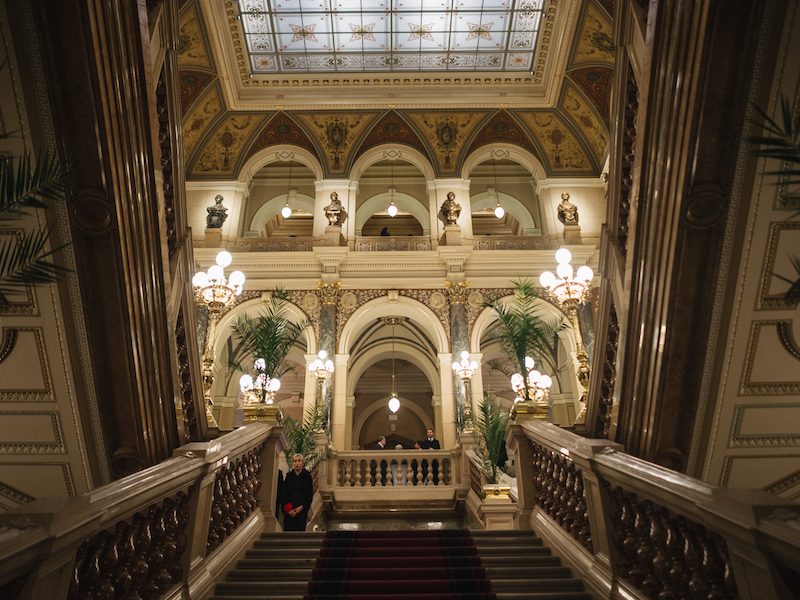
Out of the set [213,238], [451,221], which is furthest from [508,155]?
[213,238]

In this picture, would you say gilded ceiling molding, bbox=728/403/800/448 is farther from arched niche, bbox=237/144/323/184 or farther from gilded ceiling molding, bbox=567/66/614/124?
arched niche, bbox=237/144/323/184

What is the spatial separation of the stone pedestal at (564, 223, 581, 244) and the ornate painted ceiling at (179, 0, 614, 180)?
1874 mm

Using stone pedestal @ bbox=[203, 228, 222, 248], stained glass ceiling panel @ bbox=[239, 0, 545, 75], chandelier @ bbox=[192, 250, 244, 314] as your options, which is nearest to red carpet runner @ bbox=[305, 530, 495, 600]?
chandelier @ bbox=[192, 250, 244, 314]

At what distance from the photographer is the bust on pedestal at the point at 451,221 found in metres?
14.5

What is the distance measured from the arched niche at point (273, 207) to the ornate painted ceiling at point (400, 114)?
1425 mm

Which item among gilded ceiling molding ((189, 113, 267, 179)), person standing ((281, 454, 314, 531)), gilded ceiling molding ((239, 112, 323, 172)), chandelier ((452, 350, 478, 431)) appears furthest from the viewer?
gilded ceiling molding ((239, 112, 323, 172))

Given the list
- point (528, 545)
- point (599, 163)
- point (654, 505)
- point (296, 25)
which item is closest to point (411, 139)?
point (296, 25)

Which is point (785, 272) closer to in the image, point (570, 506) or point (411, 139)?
point (570, 506)

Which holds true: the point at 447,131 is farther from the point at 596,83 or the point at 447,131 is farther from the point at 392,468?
the point at 392,468

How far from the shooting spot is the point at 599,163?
51.2ft

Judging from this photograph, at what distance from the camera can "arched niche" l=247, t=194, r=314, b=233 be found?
16.5 m

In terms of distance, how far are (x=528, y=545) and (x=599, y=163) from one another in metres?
13.6

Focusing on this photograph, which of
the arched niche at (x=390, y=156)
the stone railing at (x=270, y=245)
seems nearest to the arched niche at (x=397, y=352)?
the stone railing at (x=270, y=245)

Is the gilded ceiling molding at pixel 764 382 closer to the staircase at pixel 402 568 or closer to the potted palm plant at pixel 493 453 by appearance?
the staircase at pixel 402 568
